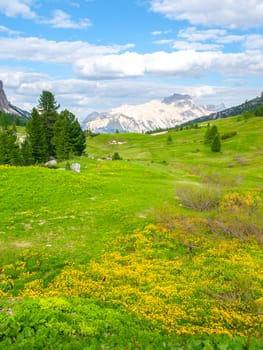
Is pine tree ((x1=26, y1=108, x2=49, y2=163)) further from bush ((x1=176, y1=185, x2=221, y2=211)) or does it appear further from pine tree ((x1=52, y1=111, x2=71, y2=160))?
bush ((x1=176, y1=185, x2=221, y2=211))

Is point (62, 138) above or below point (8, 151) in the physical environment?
above

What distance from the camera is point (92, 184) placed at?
41938 mm

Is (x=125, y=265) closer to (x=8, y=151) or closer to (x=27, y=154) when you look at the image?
(x=27, y=154)

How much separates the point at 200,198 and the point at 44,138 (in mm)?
44222

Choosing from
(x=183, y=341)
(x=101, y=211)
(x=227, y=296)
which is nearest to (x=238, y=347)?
(x=183, y=341)

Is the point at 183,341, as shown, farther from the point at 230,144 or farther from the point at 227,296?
the point at 230,144

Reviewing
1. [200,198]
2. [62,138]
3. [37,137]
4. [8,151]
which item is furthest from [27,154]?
[200,198]

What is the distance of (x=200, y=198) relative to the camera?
3450 centimetres

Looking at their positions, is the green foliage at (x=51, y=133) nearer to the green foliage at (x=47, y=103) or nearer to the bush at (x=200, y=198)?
the green foliage at (x=47, y=103)

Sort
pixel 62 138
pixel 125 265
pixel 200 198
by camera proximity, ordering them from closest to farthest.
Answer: pixel 125 265, pixel 200 198, pixel 62 138

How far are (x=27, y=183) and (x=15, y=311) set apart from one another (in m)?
27.1

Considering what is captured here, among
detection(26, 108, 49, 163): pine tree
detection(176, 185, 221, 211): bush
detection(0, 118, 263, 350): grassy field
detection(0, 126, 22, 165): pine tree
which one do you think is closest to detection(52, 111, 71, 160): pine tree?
detection(26, 108, 49, 163): pine tree

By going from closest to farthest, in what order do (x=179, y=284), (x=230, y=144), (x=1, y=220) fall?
(x=179, y=284), (x=1, y=220), (x=230, y=144)

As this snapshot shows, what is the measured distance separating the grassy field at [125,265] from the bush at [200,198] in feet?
0.41
